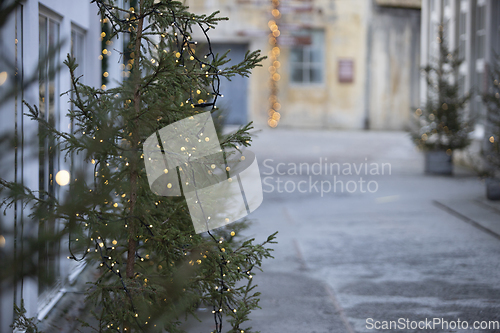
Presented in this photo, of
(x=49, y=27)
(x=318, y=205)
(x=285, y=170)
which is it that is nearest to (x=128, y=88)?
(x=49, y=27)

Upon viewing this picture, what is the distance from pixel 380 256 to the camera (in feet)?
16.7

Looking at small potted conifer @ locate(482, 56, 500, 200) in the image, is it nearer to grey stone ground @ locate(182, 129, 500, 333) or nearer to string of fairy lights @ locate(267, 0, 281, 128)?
grey stone ground @ locate(182, 129, 500, 333)

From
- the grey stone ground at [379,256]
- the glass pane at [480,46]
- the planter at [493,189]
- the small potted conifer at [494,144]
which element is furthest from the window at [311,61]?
the planter at [493,189]

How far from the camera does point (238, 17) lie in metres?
18.0

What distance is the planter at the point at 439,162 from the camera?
981 centimetres

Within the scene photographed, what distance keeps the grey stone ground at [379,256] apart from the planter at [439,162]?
0.28 m

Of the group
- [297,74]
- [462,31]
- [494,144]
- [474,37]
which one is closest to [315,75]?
[297,74]

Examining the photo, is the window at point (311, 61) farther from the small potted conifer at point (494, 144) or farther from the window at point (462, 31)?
the small potted conifer at point (494, 144)

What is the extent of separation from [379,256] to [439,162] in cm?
529

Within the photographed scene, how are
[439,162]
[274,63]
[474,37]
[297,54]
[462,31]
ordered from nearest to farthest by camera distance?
[439,162] → [474,37] → [462,31] → [274,63] → [297,54]

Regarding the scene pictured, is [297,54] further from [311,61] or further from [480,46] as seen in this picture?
[480,46]

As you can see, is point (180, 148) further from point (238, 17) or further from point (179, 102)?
point (238, 17)

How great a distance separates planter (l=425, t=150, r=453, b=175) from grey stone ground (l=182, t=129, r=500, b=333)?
272mm

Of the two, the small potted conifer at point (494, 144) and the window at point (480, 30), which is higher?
the window at point (480, 30)
